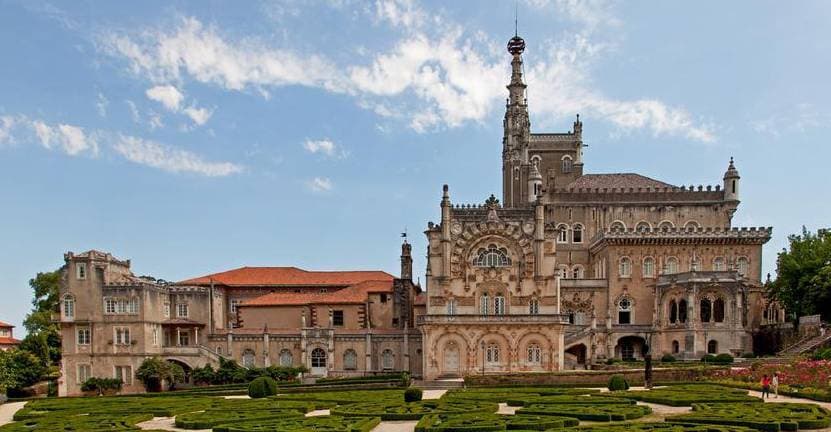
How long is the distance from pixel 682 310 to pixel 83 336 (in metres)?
51.4

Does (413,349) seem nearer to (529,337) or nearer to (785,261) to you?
(529,337)

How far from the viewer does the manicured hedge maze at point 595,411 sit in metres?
29.6

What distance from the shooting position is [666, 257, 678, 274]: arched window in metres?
70.4

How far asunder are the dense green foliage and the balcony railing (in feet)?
66.6

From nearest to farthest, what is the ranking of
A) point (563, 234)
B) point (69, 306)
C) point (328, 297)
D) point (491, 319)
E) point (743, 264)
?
point (491, 319)
point (69, 306)
point (328, 297)
point (743, 264)
point (563, 234)

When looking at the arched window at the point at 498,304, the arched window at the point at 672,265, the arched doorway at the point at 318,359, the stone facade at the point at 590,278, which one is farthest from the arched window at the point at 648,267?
the arched doorway at the point at 318,359

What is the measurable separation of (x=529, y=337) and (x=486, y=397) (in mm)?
22632

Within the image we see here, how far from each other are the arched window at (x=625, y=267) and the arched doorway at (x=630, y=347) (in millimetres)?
6067

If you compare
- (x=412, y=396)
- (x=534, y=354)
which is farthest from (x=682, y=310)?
→ (x=412, y=396)

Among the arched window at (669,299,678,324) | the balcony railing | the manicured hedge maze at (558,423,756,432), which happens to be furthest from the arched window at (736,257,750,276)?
the manicured hedge maze at (558,423,756,432)

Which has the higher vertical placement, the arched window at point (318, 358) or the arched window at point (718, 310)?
the arched window at point (718, 310)

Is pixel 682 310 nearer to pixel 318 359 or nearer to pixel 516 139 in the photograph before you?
pixel 516 139

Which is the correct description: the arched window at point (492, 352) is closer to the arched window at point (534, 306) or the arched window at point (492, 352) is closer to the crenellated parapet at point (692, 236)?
the arched window at point (534, 306)

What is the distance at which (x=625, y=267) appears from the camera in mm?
70688
